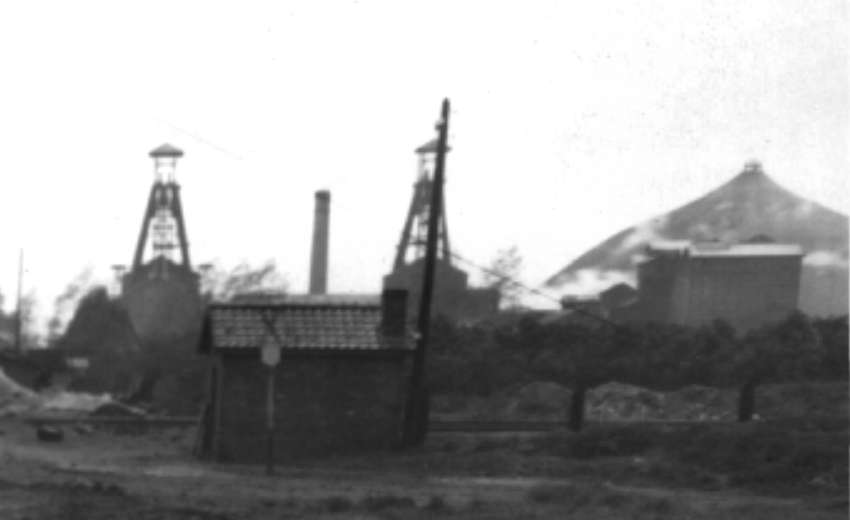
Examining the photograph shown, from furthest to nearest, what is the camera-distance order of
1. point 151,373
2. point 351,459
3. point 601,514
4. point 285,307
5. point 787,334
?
point 151,373
point 787,334
point 285,307
point 351,459
point 601,514

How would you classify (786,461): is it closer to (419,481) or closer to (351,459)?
(419,481)

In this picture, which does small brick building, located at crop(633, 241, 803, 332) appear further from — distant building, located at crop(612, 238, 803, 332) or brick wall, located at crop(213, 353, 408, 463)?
brick wall, located at crop(213, 353, 408, 463)

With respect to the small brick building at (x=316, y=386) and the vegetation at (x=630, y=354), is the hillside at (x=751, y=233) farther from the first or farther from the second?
the small brick building at (x=316, y=386)

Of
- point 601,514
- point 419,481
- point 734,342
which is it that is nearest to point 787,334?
point 734,342

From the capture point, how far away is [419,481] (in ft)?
86.2

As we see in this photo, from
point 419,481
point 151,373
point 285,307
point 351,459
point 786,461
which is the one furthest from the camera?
point 151,373

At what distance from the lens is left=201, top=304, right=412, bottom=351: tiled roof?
35.2 metres

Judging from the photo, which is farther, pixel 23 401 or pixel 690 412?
pixel 23 401

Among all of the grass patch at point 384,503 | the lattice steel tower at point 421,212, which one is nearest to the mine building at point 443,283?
the lattice steel tower at point 421,212

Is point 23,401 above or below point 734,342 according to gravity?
below

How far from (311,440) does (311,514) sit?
1695 cm

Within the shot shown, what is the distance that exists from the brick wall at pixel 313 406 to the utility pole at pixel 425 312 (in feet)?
1.07

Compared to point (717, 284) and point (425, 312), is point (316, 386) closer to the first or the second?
point (425, 312)

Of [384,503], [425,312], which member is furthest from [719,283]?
[384,503]
